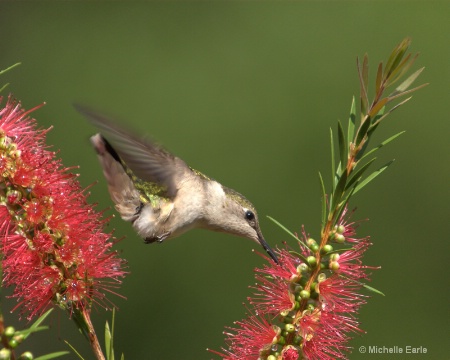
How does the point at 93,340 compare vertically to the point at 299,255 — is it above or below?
below

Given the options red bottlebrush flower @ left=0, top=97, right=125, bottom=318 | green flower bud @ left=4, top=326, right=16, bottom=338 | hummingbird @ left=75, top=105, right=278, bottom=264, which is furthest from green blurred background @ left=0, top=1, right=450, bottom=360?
green flower bud @ left=4, top=326, right=16, bottom=338

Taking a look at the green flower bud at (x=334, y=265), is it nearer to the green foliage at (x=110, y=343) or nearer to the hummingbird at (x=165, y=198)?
the green foliage at (x=110, y=343)

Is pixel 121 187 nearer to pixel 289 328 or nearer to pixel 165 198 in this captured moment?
pixel 165 198

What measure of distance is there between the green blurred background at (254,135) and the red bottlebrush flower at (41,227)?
3.33m

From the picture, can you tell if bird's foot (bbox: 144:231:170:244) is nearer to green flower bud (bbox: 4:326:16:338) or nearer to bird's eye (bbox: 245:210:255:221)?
bird's eye (bbox: 245:210:255:221)

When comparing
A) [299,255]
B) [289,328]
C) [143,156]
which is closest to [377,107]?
[299,255]

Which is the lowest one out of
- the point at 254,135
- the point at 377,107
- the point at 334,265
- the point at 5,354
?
the point at 5,354

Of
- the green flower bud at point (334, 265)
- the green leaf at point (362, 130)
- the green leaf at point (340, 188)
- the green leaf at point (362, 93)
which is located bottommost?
the green flower bud at point (334, 265)

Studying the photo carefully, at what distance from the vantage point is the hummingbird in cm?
213

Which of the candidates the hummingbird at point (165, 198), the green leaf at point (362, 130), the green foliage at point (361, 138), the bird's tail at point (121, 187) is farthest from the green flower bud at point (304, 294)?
the bird's tail at point (121, 187)

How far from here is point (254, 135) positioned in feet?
18.0

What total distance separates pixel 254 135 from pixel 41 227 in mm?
4173

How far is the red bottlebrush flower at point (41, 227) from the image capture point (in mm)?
1353

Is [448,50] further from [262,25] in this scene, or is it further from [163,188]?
[163,188]
